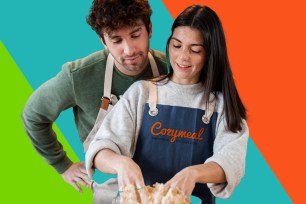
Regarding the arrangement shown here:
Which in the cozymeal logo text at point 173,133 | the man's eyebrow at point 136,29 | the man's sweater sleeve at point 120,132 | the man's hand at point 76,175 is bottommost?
the man's hand at point 76,175

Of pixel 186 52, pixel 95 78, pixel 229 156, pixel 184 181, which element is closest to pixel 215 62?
pixel 186 52

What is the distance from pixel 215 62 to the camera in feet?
6.15

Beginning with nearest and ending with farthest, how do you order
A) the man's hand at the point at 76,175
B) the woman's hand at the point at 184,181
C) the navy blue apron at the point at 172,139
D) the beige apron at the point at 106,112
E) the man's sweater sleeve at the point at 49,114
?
the woman's hand at the point at 184,181 < the navy blue apron at the point at 172,139 < the beige apron at the point at 106,112 < the man's sweater sleeve at the point at 49,114 < the man's hand at the point at 76,175

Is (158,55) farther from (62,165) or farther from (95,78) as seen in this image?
(62,165)

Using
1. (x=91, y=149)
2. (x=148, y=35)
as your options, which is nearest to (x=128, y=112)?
(x=91, y=149)

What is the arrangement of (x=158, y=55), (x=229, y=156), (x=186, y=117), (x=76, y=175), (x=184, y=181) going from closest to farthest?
(x=184, y=181), (x=229, y=156), (x=186, y=117), (x=158, y=55), (x=76, y=175)

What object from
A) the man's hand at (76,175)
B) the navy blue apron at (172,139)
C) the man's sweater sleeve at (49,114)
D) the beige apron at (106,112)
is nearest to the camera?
the navy blue apron at (172,139)

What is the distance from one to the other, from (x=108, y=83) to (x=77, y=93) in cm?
Answer: 15

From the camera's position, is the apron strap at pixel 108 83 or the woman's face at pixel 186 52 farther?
the apron strap at pixel 108 83

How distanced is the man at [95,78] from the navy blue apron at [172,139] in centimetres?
31

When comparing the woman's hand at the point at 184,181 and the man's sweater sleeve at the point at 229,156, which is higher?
the woman's hand at the point at 184,181

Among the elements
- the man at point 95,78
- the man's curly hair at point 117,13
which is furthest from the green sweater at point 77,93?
the man's curly hair at point 117,13

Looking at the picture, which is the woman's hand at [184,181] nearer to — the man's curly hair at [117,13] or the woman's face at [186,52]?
the woman's face at [186,52]

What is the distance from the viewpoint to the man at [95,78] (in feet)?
6.66
